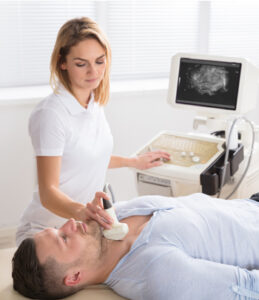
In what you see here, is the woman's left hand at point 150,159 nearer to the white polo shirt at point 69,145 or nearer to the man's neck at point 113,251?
the white polo shirt at point 69,145

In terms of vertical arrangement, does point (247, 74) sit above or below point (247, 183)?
above

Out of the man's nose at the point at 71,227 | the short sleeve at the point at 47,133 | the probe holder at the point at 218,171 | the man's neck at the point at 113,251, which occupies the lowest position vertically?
the man's neck at the point at 113,251

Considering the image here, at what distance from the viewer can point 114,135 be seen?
308cm

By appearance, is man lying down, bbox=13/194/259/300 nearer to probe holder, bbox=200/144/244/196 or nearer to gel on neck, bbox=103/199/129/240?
gel on neck, bbox=103/199/129/240

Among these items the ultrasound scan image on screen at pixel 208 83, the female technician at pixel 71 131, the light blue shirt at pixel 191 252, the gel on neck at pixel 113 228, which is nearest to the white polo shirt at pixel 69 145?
the female technician at pixel 71 131

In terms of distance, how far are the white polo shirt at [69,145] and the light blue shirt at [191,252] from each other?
18 cm

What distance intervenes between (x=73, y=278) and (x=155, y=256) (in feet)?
0.86

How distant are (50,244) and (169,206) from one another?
16.9 inches

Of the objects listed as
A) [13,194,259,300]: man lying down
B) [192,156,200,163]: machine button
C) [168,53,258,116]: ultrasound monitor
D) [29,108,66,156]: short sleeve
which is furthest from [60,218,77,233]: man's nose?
[168,53,258,116]: ultrasound monitor

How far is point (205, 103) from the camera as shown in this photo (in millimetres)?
2010

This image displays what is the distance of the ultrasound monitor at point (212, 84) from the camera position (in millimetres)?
1919

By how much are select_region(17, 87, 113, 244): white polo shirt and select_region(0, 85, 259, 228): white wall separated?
1.04 meters

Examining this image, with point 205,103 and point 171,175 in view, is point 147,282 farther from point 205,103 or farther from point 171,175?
point 205,103

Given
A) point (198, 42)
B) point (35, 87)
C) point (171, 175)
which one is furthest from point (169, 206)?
point (198, 42)
